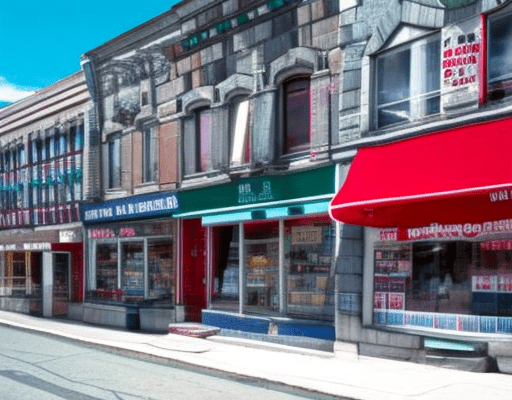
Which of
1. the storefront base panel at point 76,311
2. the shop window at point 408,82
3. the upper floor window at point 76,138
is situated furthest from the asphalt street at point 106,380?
the upper floor window at point 76,138

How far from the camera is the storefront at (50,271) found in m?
21.7

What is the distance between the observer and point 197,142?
55.7 feet

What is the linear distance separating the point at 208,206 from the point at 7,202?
1382 cm

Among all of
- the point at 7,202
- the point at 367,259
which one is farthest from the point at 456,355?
the point at 7,202

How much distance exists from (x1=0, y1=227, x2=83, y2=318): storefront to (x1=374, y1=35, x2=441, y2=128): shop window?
12062 millimetres

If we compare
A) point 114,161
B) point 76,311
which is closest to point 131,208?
point 114,161

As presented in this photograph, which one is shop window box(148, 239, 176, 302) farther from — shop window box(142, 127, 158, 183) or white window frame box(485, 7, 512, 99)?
white window frame box(485, 7, 512, 99)

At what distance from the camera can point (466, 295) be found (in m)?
10.6

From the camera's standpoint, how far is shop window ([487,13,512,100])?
10.1m

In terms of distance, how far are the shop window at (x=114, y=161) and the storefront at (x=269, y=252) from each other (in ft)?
13.2

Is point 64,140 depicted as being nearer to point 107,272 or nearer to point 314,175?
point 107,272

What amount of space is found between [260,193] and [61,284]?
420 inches

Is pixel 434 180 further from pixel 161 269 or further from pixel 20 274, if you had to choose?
pixel 20 274

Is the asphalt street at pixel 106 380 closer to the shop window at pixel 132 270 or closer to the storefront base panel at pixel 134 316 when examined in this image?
the storefront base panel at pixel 134 316
